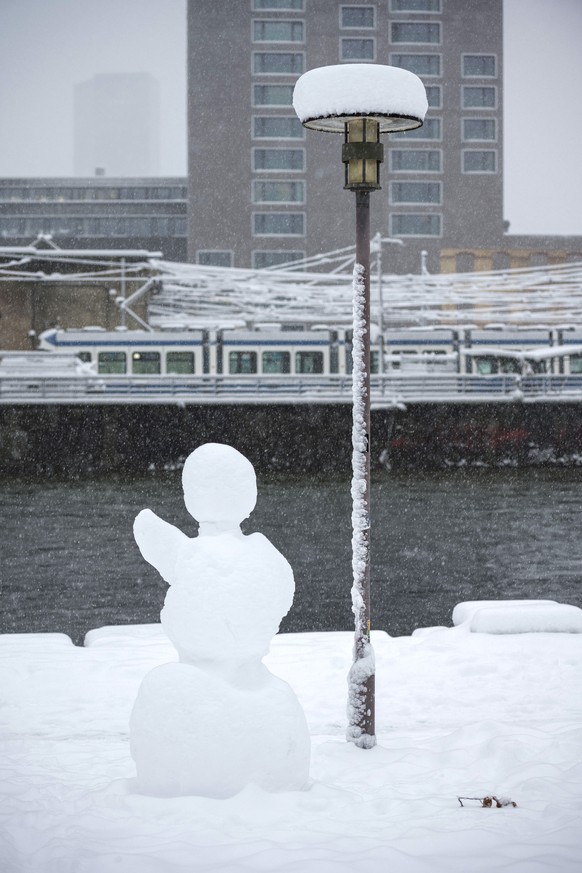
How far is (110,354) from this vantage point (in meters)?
41.4

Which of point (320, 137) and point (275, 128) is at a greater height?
point (275, 128)

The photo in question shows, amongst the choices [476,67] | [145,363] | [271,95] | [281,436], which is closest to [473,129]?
[476,67]

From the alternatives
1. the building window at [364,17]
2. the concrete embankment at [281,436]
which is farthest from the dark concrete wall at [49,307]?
the building window at [364,17]

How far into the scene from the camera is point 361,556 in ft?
19.0

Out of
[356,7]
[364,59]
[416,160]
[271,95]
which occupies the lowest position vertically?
[416,160]

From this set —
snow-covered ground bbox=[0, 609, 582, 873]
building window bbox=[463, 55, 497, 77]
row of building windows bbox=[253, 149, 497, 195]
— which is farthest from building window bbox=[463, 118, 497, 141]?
snow-covered ground bbox=[0, 609, 582, 873]

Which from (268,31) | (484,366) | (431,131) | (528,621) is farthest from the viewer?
(431,131)

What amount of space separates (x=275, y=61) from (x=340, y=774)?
2428 inches

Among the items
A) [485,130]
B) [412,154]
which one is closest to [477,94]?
[485,130]

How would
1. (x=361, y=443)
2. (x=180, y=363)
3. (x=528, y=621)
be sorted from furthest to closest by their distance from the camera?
(x=180, y=363) → (x=528, y=621) → (x=361, y=443)

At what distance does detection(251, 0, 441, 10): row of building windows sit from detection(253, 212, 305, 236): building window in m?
11.1

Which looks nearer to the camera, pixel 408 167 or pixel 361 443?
pixel 361 443

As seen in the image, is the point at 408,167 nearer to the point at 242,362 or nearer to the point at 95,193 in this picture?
the point at 95,193

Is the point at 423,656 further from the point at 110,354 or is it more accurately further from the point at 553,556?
the point at 110,354
